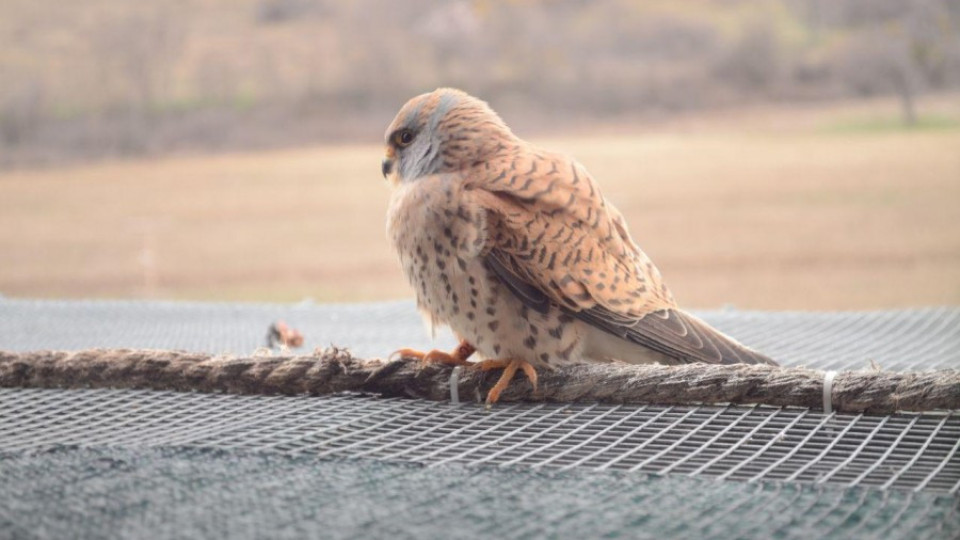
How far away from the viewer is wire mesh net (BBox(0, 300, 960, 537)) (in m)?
0.96

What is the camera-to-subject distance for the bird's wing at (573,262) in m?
1.52

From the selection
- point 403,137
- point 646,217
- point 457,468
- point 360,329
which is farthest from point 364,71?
point 457,468

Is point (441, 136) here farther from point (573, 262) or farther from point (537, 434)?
point (537, 434)

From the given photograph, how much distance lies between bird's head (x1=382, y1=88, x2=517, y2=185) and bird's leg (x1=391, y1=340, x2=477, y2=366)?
295mm

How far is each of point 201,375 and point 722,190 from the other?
2.76 m

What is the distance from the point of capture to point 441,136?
1.72 metres

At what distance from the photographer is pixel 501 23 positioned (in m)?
3.84

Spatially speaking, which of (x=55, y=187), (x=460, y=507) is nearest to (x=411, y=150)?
(x=460, y=507)

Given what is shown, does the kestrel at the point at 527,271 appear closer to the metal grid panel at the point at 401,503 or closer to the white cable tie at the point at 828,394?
the white cable tie at the point at 828,394

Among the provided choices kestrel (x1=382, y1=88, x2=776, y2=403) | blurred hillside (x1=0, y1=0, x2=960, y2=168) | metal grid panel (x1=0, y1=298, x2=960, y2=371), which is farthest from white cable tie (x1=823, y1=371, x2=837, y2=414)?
blurred hillside (x1=0, y1=0, x2=960, y2=168)

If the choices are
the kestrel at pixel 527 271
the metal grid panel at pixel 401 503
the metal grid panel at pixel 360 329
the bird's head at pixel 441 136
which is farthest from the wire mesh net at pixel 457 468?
the metal grid panel at pixel 360 329

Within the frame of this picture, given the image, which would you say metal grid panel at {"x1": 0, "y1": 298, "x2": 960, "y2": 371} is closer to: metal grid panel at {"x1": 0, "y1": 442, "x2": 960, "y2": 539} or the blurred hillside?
metal grid panel at {"x1": 0, "y1": 442, "x2": 960, "y2": 539}

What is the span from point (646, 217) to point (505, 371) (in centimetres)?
247

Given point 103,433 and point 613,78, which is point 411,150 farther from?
point 613,78
